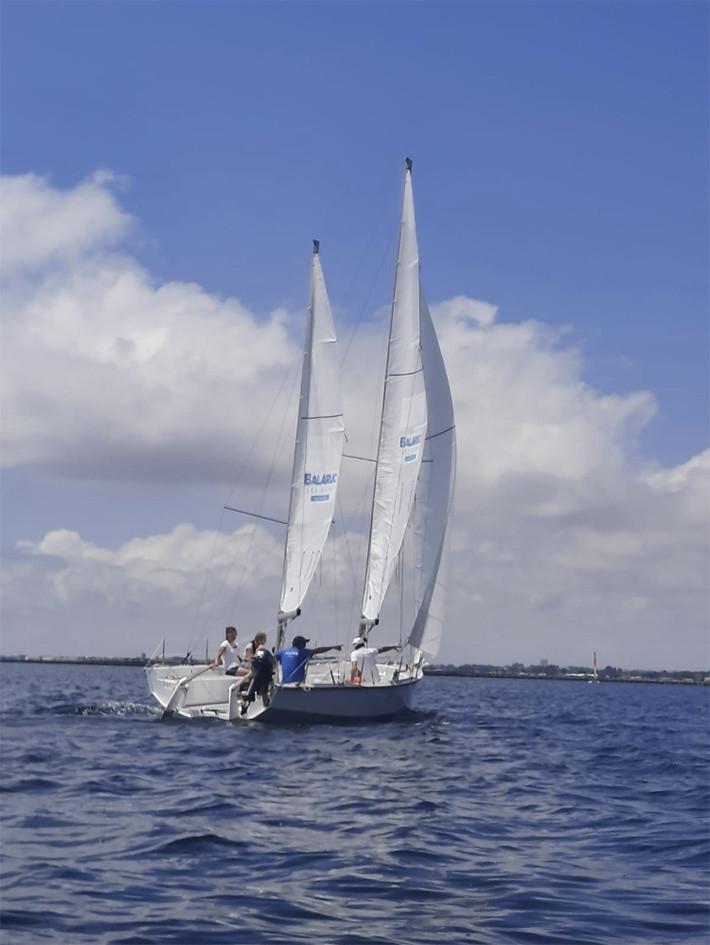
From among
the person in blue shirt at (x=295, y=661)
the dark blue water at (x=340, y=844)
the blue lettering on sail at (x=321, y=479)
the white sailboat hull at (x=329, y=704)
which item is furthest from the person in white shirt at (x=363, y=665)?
the dark blue water at (x=340, y=844)

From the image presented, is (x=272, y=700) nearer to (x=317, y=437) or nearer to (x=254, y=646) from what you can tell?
(x=254, y=646)

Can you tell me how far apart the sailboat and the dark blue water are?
10847mm

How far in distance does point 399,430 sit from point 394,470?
1.28m

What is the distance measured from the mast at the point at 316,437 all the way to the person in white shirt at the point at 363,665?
3612mm

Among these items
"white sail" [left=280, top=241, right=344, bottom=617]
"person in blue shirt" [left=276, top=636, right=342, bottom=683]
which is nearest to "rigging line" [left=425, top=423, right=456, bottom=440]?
"white sail" [left=280, top=241, right=344, bottom=617]

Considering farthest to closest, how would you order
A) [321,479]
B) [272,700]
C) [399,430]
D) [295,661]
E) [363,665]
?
[399,430], [321,479], [363,665], [295,661], [272,700]

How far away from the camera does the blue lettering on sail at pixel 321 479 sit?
105 ft

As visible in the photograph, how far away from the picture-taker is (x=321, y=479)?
3209 cm

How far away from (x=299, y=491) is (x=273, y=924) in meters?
24.3

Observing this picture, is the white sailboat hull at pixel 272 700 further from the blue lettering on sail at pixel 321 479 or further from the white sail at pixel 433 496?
the blue lettering on sail at pixel 321 479

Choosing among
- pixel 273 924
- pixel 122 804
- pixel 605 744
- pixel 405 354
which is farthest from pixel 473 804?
pixel 405 354

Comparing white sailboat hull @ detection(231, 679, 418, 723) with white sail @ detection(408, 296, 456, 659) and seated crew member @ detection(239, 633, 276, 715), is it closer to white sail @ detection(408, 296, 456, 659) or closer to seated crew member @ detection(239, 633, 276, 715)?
seated crew member @ detection(239, 633, 276, 715)

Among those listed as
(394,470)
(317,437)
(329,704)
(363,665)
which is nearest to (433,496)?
(394,470)

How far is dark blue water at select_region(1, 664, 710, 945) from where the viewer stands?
323 inches
